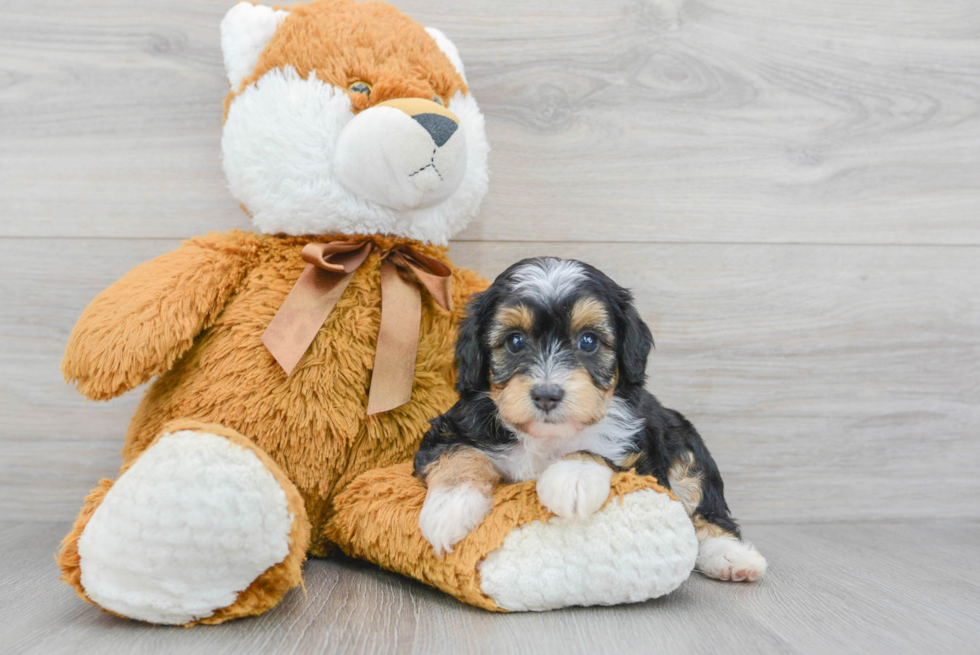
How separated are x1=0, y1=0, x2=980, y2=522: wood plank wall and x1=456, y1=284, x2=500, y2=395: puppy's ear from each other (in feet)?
2.19

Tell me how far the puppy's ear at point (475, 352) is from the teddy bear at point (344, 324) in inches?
7.9

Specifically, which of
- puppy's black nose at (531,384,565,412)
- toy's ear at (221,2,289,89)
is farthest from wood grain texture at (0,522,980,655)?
toy's ear at (221,2,289,89)

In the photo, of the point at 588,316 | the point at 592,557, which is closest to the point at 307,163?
the point at 588,316

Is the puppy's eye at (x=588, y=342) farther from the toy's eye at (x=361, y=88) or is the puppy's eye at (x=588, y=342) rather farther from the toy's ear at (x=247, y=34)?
the toy's ear at (x=247, y=34)

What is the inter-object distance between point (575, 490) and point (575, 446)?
196 mm

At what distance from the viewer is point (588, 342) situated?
1.51 metres

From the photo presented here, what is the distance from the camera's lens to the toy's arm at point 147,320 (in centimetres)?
155

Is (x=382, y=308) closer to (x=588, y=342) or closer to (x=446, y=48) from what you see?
(x=588, y=342)

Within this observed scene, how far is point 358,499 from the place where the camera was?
1.66 m

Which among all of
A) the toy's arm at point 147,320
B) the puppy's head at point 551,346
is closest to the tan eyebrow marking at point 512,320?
the puppy's head at point 551,346

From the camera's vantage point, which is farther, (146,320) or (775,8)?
(775,8)

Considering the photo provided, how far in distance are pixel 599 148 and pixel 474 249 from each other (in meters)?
0.50

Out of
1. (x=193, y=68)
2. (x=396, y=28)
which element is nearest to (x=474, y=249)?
(x=396, y=28)

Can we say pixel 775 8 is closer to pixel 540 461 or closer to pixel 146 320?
pixel 540 461
